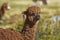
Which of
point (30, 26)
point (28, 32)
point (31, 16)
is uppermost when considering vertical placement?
point (31, 16)

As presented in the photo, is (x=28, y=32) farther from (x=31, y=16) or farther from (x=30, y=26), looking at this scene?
(x=31, y=16)

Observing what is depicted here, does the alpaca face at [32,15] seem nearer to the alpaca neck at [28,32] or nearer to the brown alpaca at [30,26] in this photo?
the brown alpaca at [30,26]

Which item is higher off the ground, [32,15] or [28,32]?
[32,15]

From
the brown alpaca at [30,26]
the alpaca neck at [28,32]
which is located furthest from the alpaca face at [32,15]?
the alpaca neck at [28,32]

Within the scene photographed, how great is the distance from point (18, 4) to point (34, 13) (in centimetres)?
1540

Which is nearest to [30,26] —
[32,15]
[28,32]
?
[28,32]

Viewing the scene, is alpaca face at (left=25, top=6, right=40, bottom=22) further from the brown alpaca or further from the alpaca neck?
the alpaca neck

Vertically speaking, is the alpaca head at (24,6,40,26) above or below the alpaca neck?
above

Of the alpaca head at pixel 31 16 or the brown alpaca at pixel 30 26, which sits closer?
the brown alpaca at pixel 30 26

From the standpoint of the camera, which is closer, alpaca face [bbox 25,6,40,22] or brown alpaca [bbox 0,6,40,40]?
brown alpaca [bbox 0,6,40,40]

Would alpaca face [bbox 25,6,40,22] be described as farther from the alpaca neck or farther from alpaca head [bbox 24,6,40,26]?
the alpaca neck

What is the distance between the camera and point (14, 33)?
7.36 metres

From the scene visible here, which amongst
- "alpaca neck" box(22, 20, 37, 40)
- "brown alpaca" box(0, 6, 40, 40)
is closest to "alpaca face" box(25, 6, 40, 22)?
"brown alpaca" box(0, 6, 40, 40)

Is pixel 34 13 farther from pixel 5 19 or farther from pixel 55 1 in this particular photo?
pixel 55 1
